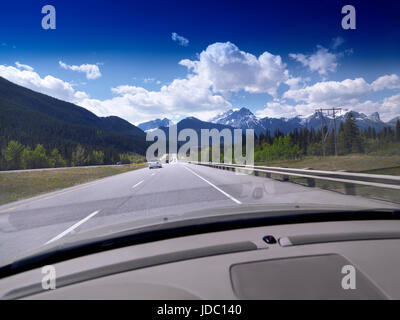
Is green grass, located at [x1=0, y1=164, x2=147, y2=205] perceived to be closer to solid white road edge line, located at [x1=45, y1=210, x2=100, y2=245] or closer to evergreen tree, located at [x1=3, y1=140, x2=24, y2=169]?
solid white road edge line, located at [x1=45, y1=210, x2=100, y2=245]

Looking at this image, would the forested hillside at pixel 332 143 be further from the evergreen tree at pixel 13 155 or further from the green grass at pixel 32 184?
the evergreen tree at pixel 13 155

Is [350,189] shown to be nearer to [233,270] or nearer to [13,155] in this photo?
[233,270]

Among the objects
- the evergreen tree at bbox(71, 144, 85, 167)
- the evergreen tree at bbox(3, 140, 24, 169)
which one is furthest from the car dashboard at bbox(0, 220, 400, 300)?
the evergreen tree at bbox(71, 144, 85, 167)

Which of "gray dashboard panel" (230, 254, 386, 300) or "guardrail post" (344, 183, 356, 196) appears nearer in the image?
"gray dashboard panel" (230, 254, 386, 300)

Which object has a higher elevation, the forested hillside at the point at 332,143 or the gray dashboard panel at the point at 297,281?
the forested hillside at the point at 332,143

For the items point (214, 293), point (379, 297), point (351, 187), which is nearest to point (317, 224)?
point (379, 297)

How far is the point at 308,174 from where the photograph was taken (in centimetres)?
977

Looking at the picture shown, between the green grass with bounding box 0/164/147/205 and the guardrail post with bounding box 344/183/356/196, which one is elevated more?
the guardrail post with bounding box 344/183/356/196

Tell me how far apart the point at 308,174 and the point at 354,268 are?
891 cm

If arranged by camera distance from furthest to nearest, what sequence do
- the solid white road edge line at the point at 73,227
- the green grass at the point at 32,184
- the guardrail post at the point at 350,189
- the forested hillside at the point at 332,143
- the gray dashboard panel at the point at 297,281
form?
the forested hillside at the point at 332,143 → the green grass at the point at 32,184 → the guardrail post at the point at 350,189 → the solid white road edge line at the point at 73,227 → the gray dashboard panel at the point at 297,281

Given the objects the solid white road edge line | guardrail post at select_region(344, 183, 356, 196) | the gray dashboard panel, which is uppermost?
the gray dashboard panel

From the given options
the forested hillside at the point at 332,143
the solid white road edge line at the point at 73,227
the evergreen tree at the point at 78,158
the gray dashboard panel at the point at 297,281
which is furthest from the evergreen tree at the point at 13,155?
the gray dashboard panel at the point at 297,281

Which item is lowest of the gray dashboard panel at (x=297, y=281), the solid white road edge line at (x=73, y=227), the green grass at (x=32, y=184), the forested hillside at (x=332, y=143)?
the green grass at (x=32, y=184)

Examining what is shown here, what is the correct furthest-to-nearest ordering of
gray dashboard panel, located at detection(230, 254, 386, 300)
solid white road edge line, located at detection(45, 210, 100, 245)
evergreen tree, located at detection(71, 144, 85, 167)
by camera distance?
evergreen tree, located at detection(71, 144, 85, 167) < solid white road edge line, located at detection(45, 210, 100, 245) < gray dashboard panel, located at detection(230, 254, 386, 300)
